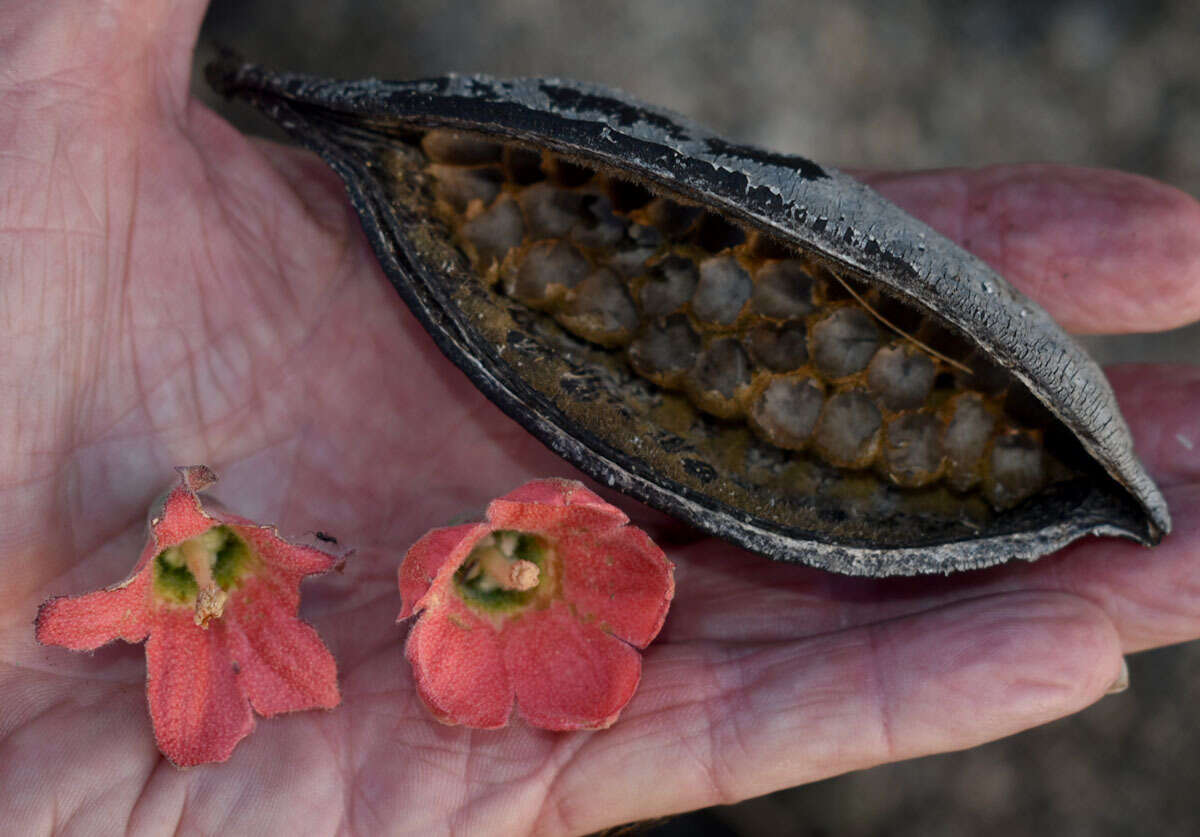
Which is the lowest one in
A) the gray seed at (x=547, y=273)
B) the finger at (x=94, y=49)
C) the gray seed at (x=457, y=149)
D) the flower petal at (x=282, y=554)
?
the flower petal at (x=282, y=554)

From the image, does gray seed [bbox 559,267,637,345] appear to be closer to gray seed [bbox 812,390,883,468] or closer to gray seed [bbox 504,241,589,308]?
gray seed [bbox 504,241,589,308]

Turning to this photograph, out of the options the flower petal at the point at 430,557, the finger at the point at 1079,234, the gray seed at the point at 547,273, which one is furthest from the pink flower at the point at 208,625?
the finger at the point at 1079,234

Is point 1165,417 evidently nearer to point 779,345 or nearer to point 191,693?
point 779,345

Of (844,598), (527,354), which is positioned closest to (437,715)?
(527,354)

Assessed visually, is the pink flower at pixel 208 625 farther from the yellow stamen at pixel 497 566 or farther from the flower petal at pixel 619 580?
the flower petal at pixel 619 580

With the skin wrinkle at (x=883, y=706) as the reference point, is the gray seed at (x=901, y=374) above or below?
above

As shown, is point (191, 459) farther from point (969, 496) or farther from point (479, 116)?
point (969, 496)
